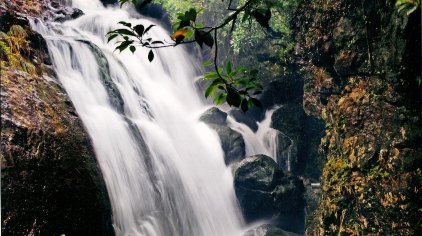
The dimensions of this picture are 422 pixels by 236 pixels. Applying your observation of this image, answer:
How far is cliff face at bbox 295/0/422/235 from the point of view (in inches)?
129

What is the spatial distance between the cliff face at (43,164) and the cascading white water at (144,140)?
4.02ft

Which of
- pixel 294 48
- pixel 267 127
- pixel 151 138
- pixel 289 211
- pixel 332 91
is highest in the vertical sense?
pixel 294 48

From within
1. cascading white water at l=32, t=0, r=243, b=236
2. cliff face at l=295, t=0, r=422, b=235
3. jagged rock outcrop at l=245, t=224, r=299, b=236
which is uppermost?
cliff face at l=295, t=0, r=422, b=235

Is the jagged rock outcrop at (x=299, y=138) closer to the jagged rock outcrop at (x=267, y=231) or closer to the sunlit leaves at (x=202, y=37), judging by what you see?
the jagged rock outcrop at (x=267, y=231)

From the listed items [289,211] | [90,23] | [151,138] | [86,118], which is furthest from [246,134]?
[90,23]

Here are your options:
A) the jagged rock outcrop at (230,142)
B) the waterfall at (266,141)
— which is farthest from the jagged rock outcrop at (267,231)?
the waterfall at (266,141)

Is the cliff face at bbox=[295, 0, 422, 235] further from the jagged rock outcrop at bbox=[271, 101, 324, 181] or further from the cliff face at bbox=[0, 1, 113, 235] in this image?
the cliff face at bbox=[0, 1, 113, 235]

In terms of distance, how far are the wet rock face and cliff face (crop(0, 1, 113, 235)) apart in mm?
3971

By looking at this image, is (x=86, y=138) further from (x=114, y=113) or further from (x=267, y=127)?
(x=267, y=127)

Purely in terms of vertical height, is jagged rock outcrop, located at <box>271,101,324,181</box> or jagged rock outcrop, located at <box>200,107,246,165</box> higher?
jagged rock outcrop, located at <box>271,101,324,181</box>

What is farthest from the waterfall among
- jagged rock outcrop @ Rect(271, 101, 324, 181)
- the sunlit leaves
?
the sunlit leaves

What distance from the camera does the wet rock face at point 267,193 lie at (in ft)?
21.1

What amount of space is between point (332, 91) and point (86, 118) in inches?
140

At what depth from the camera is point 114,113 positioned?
5582mm
